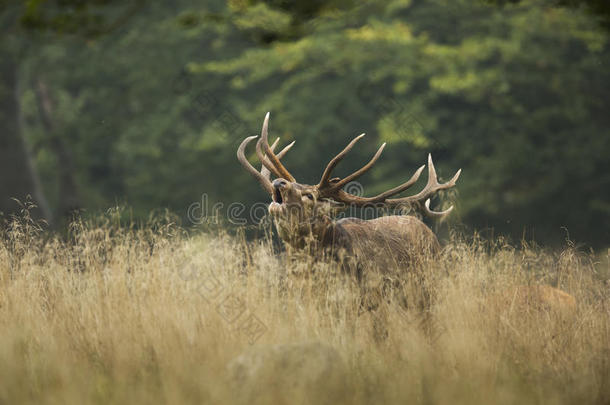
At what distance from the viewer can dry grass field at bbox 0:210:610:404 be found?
4.50m

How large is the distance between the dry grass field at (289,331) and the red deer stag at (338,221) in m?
0.31

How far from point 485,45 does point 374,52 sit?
261 centimetres

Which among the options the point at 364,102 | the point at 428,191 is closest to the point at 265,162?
the point at 428,191

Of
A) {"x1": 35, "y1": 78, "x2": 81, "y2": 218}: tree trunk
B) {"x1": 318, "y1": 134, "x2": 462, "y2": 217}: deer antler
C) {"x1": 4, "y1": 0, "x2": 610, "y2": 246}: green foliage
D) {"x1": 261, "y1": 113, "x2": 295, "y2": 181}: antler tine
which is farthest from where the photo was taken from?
{"x1": 35, "y1": 78, "x2": 81, "y2": 218}: tree trunk

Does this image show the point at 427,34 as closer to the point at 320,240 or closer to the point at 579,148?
the point at 579,148

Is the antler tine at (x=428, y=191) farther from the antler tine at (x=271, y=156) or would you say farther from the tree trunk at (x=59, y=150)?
the tree trunk at (x=59, y=150)

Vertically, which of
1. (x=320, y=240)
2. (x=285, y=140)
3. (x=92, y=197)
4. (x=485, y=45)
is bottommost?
(x=92, y=197)

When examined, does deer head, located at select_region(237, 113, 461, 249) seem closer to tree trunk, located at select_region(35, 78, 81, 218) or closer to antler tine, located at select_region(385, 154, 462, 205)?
antler tine, located at select_region(385, 154, 462, 205)

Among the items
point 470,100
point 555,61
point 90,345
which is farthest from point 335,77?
point 90,345

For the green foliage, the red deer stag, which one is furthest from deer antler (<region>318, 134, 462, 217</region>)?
the green foliage

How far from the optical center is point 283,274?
639 centimetres

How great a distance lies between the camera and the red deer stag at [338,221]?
21.1 feet

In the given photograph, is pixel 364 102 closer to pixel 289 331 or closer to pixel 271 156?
pixel 271 156

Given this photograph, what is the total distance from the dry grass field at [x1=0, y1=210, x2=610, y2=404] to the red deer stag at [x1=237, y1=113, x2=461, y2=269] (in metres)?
0.31
